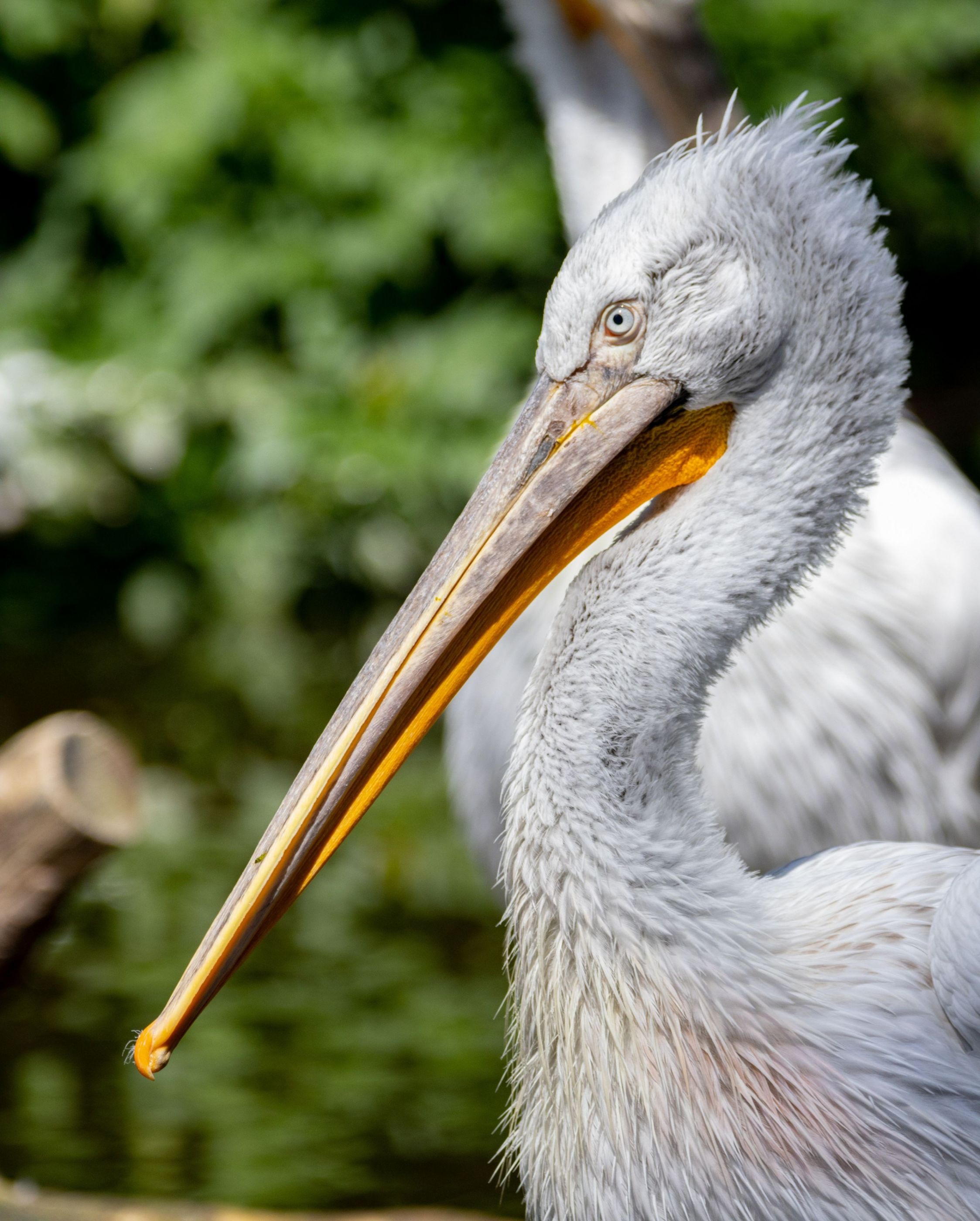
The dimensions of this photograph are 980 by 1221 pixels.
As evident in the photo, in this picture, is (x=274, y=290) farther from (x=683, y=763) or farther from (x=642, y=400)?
(x=683, y=763)

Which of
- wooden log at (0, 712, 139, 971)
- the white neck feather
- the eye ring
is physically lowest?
wooden log at (0, 712, 139, 971)

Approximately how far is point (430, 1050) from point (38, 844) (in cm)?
→ 125

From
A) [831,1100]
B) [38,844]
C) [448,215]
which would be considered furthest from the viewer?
[448,215]

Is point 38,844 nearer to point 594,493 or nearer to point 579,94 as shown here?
point 594,493

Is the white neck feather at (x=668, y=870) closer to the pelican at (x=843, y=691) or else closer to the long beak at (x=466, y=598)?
the long beak at (x=466, y=598)

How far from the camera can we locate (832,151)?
172 centimetres

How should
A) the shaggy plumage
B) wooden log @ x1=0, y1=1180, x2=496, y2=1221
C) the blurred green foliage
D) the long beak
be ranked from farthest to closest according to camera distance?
the blurred green foliage < wooden log @ x1=0, y1=1180, x2=496, y2=1221 < the long beak < the shaggy plumage

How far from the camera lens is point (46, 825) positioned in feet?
8.16

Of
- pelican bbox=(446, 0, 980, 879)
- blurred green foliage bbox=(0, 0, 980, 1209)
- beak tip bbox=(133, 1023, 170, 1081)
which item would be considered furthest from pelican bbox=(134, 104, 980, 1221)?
blurred green foliage bbox=(0, 0, 980, 1209)

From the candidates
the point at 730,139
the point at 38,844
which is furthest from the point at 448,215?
the point at 730,139

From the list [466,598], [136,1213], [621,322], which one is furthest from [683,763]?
[136,1213]

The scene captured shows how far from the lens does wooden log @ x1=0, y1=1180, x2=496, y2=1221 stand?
2.32 meters

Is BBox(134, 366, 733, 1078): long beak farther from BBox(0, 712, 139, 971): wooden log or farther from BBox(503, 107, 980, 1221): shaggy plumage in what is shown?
BBox(0, 712, 139, 971): wooden log

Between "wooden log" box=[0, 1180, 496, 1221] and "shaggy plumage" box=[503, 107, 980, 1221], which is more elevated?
"shaggy plumage" box=[503, 107, 980, 1221]
